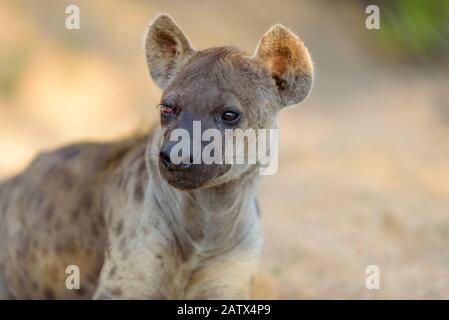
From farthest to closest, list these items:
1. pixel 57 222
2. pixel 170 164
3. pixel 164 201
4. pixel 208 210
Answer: pixel 57 222 → pixel 164 201 → pixel 208 210 → pixel 170 164

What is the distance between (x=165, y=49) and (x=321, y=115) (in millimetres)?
6916

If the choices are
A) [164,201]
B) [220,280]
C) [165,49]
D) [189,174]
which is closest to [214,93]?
[189,174]

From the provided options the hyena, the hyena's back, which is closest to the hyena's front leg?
the hyena

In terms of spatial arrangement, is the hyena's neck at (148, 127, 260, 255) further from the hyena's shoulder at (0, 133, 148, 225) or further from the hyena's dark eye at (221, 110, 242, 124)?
the hyena's shoulder at (0, 133, 148, 225)

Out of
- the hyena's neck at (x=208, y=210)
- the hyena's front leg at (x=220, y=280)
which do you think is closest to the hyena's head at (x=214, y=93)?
the hyena's neck at (x=208, y=210)

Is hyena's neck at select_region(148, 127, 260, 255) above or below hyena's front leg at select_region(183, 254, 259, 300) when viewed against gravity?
above

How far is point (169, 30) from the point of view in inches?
201

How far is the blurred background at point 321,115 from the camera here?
7.25m

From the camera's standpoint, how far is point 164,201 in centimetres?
513

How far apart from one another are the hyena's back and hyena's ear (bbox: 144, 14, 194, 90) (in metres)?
0.73

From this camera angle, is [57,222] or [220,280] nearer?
[220,280]

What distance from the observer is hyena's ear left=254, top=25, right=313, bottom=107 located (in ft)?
15.9

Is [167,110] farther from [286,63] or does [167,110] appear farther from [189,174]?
[286,63]

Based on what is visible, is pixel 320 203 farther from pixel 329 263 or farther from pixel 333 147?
pixel 333 147
